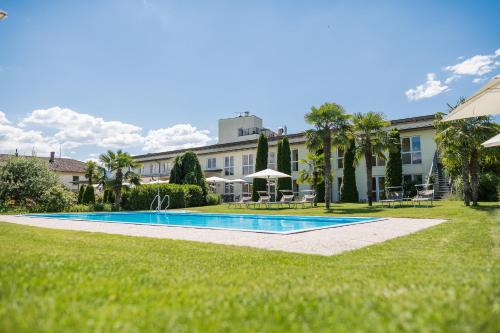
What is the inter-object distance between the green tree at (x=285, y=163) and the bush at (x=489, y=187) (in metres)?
15.1

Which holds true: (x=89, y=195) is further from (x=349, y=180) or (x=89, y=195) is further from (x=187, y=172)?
(x=349, y=180)

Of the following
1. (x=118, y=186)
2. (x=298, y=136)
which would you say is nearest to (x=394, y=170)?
(x=298, y=136)

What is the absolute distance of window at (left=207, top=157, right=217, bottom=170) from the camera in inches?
1560

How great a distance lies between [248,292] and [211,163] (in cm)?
3722

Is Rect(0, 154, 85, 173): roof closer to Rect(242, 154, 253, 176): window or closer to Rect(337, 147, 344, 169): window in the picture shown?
Rect(242, 154, 253, 176): window

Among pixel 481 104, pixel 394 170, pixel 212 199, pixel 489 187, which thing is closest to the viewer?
pixel 481 104

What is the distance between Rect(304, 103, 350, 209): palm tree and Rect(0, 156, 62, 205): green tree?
1940cm

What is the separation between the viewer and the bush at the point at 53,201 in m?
22.5

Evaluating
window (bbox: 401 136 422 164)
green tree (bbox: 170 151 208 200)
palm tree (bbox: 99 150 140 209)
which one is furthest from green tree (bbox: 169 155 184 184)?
window (bbox: 401 136 422 164)

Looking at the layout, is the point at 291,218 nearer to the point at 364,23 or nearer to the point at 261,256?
the point at 364,23

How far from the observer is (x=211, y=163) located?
131 ft

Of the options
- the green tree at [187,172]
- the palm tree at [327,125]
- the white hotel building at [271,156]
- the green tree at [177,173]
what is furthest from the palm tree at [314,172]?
the green tree at [177,173]

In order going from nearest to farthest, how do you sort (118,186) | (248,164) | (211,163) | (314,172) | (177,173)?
(118,186) < (314,172) < (177,173) < (248,164) < (211,163)

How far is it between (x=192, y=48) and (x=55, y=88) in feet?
25.4
